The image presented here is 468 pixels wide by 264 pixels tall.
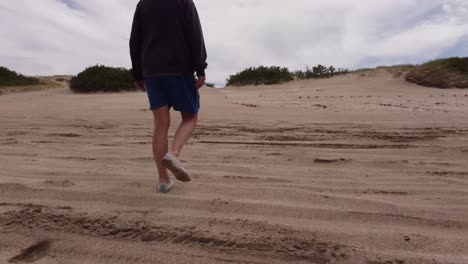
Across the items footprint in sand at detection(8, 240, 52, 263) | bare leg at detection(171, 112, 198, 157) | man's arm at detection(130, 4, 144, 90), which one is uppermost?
man's arm at detection(130, 4, 144, 90)

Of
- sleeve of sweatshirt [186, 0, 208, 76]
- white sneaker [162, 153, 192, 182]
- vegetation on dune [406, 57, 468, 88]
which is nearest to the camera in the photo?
white sneaker [162, 153, 192, 182]

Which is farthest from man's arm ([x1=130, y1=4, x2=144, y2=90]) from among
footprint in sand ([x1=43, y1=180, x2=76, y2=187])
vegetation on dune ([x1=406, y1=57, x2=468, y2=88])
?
vegetation on dune ([x1=406, y1=57, x2=468, y2=88])

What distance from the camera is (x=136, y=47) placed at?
10.3 feet

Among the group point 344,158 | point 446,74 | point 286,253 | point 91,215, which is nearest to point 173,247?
point 286,253

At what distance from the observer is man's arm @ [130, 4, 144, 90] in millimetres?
3074

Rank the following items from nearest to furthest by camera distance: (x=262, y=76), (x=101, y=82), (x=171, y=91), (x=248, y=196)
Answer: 1. (x=248, y=196)
2. (x=171, y=91)
3. (x=101, y=82)
4. (x=262, y=76)

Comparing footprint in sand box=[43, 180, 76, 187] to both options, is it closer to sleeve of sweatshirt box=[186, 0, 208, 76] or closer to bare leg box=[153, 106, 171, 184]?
bare leg box=[153, 106, 171, 184]

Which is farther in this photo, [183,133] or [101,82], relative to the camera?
[101,82]

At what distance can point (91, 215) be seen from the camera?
260cm

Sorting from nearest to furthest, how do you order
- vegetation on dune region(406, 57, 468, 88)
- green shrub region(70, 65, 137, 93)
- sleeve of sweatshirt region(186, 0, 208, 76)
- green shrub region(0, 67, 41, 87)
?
sleeve of sweatshirt region(186, 0, 208, 76) < vegetation on dune region(406, 57, 468, 88) < green shrub region(70, 65, 137, 93) < green shrub region(0, 67, 41, 87)

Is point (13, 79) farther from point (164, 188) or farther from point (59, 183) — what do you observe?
point (164, 188)

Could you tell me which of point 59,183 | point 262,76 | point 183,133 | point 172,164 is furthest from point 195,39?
point 262,76

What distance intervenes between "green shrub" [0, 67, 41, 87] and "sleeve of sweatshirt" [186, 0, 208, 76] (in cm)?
1539

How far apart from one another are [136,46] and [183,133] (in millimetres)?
763
